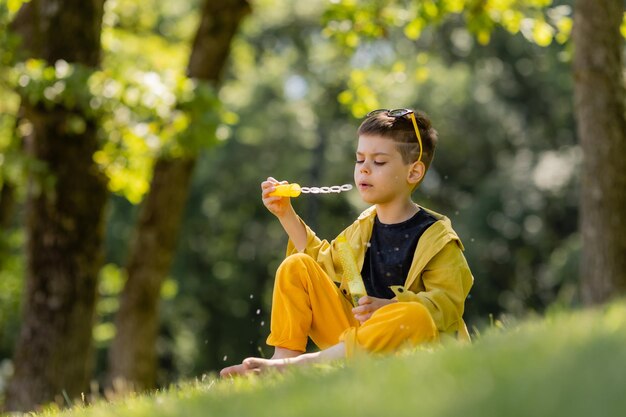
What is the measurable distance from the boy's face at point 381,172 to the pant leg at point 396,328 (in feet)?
2.66

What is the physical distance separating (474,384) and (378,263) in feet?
8.88

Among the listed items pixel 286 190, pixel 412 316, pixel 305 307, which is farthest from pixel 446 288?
pixel 286 190

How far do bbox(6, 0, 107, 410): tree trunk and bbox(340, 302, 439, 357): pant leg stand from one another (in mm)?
5615

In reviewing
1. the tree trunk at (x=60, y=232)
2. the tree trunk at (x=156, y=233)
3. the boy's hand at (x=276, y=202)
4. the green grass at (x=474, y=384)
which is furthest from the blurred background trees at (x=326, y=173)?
the green grass at (x=474, y=384)

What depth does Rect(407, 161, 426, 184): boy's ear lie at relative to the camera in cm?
539

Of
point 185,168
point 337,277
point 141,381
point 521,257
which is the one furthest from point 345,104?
point 521,257

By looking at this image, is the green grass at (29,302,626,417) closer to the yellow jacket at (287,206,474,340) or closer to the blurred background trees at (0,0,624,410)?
the yellow jacket at (287,206,474,340)

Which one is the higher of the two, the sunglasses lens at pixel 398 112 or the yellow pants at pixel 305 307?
the sunglasses lens at pixel 398 112

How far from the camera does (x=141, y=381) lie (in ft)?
43.9

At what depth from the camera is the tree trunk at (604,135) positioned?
1002cm

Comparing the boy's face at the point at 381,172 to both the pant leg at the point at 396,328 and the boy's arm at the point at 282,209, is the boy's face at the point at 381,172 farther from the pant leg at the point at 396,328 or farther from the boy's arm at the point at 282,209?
the pant leg at the point at 396,328

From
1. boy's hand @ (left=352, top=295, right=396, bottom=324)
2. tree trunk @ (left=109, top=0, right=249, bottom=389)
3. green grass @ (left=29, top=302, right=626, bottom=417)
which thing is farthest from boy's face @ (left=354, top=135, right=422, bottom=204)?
tree trunk @ (left=109, top=0, right=249, bottom=389)

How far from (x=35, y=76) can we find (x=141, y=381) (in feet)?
17.3

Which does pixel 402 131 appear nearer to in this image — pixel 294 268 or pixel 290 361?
pixel 294 268
